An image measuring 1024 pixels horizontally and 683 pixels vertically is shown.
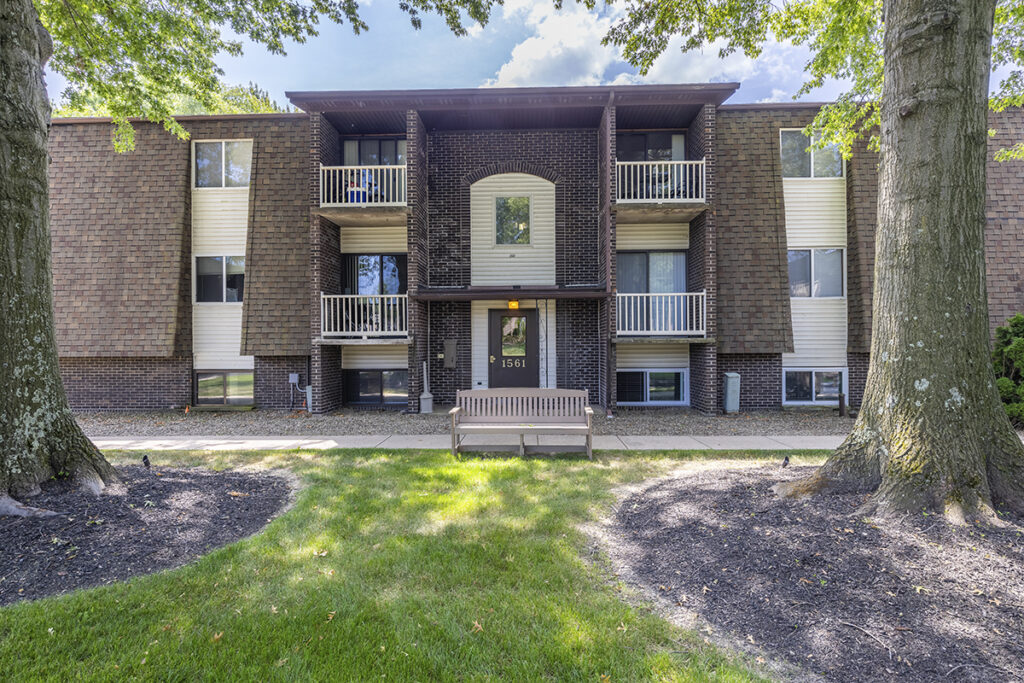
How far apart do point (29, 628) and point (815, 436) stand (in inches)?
377

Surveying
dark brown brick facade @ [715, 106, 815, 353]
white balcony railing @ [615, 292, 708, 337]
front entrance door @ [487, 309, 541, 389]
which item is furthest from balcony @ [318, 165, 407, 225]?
dark brown brick facade @ [715, 106, 815, 353]

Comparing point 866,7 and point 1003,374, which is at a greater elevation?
point 866,7

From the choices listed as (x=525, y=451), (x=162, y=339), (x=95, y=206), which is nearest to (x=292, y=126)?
(x=95, y=206)

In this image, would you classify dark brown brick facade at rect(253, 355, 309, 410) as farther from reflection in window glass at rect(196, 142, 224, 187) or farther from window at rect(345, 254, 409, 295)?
reflection in window glass at rect(196, 142, 224, 187)

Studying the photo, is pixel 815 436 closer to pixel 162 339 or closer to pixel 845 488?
pixel 845 488

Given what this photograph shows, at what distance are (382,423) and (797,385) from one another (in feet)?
33.3

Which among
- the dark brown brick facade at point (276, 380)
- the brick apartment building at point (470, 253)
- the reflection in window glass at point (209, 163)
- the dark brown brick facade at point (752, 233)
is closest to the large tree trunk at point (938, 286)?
the brick apartment building at point (470, 253)

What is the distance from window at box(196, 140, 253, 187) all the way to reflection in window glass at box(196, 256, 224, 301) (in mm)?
2003

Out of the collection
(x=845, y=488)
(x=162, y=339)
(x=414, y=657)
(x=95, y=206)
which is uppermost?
(x=95, y=206)

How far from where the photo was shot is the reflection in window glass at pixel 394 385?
436 inches

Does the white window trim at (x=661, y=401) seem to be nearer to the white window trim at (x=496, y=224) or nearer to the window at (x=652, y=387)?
the window at (x=652, y=387)

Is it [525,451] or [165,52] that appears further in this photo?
[165,52]

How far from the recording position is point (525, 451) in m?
6.36

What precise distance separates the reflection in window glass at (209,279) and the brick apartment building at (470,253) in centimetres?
8
